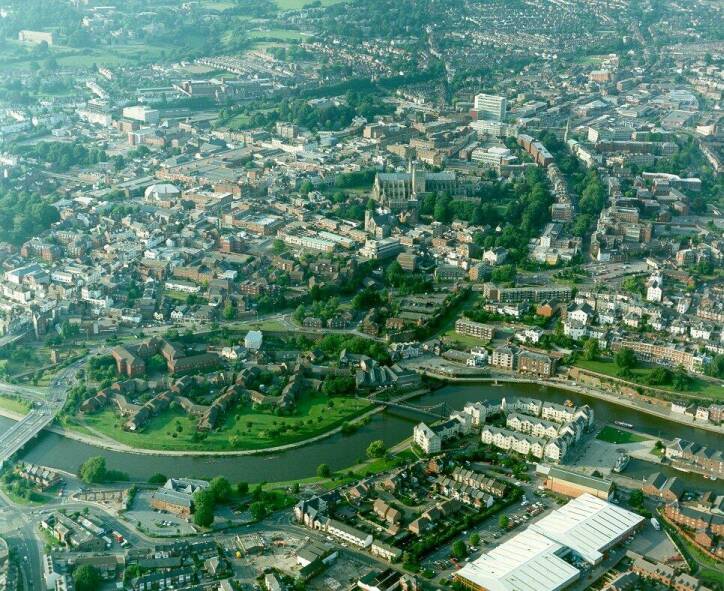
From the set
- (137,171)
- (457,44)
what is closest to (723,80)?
(457,44)

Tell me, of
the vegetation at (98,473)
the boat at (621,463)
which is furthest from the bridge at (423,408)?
the vegetation at (98,473)

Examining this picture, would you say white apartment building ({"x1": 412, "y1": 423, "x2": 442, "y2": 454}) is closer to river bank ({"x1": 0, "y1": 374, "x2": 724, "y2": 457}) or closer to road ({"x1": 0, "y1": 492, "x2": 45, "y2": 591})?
river bank ({"x1": 0, "y1": 374, "x2": 724, "y2": 457})

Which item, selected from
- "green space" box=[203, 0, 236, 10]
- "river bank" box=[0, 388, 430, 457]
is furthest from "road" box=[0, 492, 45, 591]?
"green space" box=[203, 0, 236, 10]

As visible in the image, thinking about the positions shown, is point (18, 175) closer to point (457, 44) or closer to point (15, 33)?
point (15, 33)

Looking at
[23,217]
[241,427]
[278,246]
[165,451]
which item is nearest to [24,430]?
[165,451]

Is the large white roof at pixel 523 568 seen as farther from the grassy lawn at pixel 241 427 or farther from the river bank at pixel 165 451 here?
the grassy lawn at pixel 241 427

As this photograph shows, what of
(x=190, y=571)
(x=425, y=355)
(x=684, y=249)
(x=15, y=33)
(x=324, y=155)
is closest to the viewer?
(x=190, y=571)

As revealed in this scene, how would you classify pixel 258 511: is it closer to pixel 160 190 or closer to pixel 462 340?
pixel 462 340
